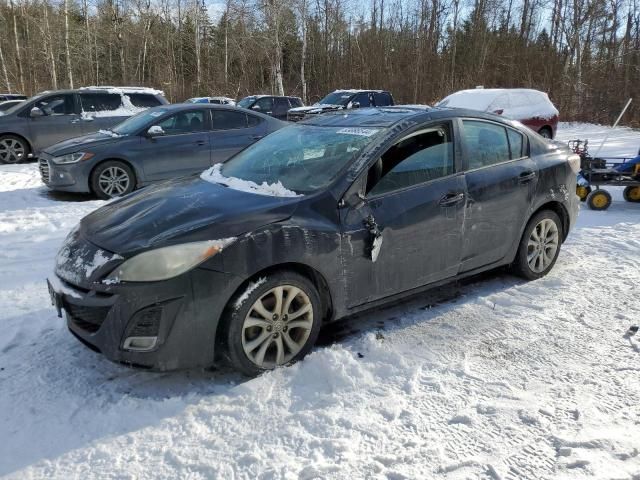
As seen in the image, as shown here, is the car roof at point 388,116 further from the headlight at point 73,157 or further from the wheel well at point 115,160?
the headlight at point 73,157

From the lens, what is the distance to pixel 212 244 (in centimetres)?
290

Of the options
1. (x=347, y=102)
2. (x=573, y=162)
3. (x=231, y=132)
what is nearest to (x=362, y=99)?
(x=347, y=102)

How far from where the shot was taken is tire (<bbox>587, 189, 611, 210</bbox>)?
25.0ft

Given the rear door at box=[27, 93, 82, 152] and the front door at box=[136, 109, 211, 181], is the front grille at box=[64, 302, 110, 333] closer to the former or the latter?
the front door at box=[136, 109, 211, 181]

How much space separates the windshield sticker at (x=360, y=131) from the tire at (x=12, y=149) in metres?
Result: 10.5

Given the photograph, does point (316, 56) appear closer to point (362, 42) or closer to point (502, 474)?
point (362, 42)

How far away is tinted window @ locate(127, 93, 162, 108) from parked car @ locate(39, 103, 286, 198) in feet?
11.8

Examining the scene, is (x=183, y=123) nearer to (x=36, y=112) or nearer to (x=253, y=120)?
(x=253, y=120)

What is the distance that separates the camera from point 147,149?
27.2ft

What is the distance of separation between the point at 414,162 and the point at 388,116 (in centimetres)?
51

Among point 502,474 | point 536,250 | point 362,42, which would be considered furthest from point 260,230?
point 362,42

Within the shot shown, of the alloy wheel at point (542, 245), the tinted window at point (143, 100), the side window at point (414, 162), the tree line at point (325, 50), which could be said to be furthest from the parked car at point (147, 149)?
the tree line at point (325, 50)

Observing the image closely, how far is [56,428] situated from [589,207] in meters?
7.51

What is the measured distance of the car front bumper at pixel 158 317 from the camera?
2777 mm
